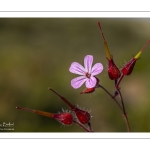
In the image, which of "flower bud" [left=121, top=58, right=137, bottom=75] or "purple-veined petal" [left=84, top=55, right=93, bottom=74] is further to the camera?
"purple-veined petal" [left=84, top=55, right=93, bottom=74]

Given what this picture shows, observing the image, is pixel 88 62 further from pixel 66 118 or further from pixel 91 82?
pixel 66 118

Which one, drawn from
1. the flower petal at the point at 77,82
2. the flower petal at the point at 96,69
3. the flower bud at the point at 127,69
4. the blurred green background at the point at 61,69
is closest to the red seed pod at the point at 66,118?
the flower petal at the point at 77,82

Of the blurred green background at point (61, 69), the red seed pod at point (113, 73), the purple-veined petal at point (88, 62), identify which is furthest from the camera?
the blurred green background at point (61, 69)

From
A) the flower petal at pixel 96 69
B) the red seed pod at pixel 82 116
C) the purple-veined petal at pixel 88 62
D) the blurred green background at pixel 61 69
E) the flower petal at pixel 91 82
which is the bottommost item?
the red seed pod at pixel 82 116

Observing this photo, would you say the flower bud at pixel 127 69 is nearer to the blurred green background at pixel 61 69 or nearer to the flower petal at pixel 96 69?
the flower petal at pixel 96 69

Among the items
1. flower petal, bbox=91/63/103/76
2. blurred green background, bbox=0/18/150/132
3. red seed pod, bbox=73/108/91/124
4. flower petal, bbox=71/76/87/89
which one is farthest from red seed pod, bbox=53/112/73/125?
blurred green background, bbox=0/18/150/132

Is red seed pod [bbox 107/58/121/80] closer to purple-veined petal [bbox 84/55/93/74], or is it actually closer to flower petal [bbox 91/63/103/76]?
flower petal [bbox 91/63/103/76]
